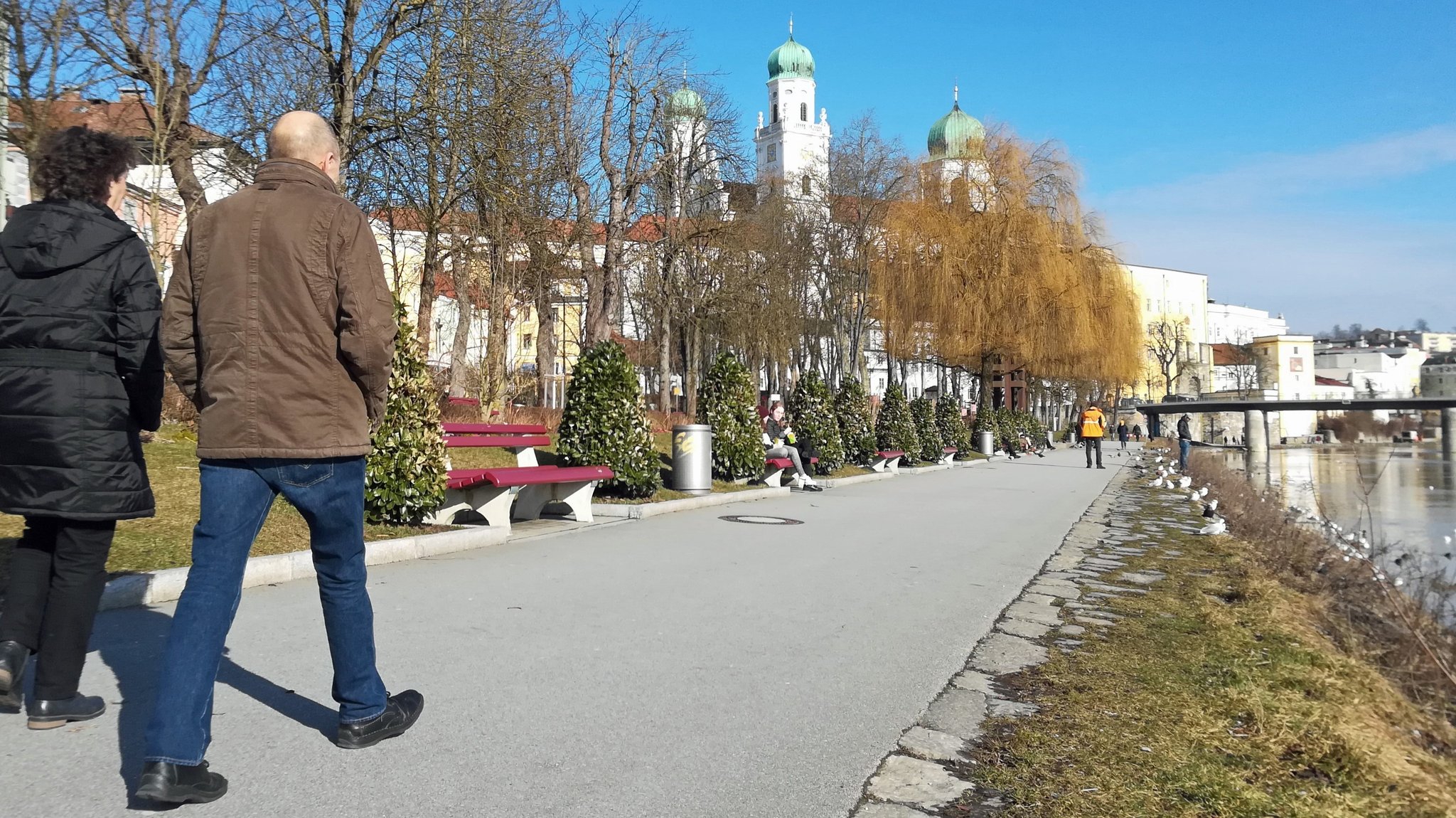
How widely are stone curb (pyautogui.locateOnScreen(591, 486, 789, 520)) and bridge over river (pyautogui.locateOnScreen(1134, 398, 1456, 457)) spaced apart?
38.4m

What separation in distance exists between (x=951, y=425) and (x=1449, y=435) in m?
43.7

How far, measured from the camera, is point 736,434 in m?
16.4

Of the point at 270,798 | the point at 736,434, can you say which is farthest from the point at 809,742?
the point at 736,434

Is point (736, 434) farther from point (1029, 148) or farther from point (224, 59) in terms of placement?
point (1029, 148)

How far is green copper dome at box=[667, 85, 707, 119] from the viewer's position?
2809cm

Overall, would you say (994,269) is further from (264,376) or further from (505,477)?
(264,376)

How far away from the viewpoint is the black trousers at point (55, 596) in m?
3.65

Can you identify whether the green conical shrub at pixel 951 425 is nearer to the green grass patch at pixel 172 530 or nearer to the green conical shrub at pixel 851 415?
the green conical shrub at pixel 851 415

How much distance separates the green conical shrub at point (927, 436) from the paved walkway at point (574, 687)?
787 inches

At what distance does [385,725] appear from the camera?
3.62 m

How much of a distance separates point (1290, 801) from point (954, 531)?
8.23 metres

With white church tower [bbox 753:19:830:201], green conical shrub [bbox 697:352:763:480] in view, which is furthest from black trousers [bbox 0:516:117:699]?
white church tower [bbox 753:19:830:201]

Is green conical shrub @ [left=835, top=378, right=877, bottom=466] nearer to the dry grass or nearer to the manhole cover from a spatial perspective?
the manhole cover

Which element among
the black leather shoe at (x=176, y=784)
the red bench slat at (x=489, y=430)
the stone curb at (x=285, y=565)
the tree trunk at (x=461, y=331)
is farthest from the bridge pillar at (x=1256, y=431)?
the black leather shoe at (x=176, y=784)
